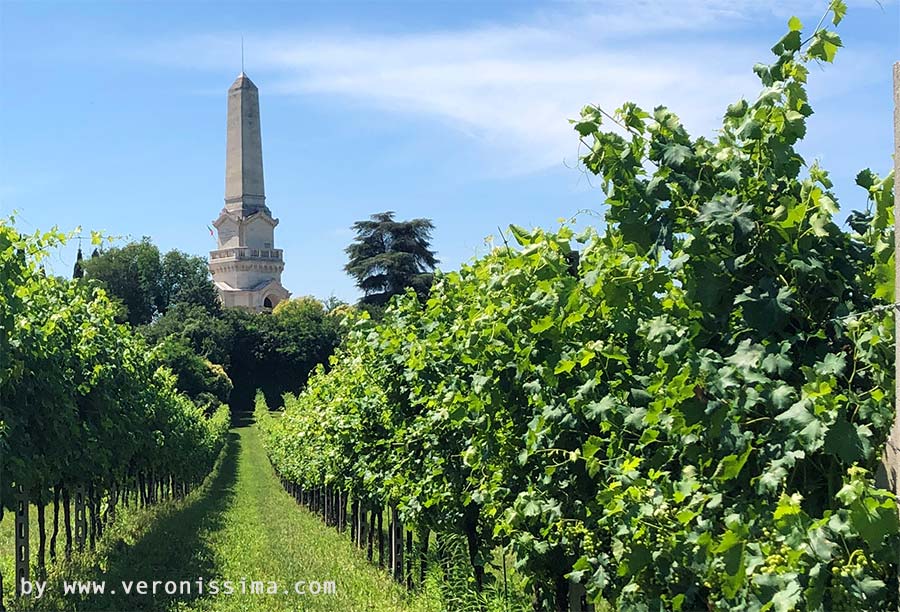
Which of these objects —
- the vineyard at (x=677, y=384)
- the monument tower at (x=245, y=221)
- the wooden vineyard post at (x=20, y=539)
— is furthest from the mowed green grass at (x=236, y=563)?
the monument tower at (x=245, y=221)

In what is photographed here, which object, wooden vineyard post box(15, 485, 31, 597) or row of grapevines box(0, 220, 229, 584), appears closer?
row of grapevines box(0, 220, 229, 584)

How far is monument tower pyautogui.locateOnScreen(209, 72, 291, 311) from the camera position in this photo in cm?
10712

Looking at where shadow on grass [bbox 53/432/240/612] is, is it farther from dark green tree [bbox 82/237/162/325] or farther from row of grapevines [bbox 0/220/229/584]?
dark green tree [bbox 82/237/162/325]

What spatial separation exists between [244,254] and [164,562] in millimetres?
94967

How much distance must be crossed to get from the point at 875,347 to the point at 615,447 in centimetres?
194

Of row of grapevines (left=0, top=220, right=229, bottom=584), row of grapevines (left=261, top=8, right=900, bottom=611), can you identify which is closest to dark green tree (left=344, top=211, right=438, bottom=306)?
row of grapevines (left=0, top=220, right=229, bottom=584)

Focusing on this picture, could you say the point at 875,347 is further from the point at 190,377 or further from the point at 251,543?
the point at 190,377

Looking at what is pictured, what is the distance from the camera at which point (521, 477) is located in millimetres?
7258

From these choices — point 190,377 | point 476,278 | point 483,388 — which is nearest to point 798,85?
point 483,388

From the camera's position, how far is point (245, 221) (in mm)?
106750

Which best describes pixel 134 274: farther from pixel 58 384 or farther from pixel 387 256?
pixel 58 384

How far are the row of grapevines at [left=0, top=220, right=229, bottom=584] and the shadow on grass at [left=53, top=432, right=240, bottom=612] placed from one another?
4.03 feet

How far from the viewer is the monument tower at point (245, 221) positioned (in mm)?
107125

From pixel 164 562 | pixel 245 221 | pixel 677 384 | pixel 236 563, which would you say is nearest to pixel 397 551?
pixel 236 563
